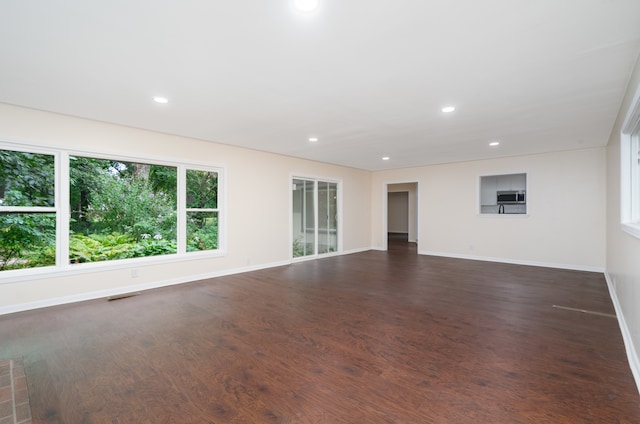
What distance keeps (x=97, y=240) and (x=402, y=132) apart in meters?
4.81

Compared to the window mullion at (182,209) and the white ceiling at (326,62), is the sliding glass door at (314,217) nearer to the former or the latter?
the window mullion at (182,209)

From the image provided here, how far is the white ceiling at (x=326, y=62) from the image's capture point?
1.86m

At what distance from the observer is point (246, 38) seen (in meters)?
2.14

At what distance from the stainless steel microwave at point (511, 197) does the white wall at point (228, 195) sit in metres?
3.76

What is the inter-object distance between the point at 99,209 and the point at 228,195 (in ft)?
6.44

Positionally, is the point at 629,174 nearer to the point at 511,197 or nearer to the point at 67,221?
the point at 511,197

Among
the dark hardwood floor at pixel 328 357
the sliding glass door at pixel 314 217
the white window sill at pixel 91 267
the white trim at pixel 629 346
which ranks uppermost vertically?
the sliding glass door at pixel 314 217

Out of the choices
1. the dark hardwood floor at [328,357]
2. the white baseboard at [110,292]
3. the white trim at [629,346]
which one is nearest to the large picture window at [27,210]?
the white baseboard at [110,292]

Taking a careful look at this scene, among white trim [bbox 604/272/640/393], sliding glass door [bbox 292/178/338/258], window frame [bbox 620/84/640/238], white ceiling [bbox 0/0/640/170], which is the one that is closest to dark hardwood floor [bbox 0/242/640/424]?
white trim [bbox 604/272/640/393]

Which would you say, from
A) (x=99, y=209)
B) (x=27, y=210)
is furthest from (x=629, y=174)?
(x=27, y=210)

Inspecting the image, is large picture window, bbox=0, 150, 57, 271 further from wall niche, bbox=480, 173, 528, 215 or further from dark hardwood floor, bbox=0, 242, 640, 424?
wall niche, bbox=480, 173, 528, 215

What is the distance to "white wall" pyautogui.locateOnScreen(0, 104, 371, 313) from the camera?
3621 mm

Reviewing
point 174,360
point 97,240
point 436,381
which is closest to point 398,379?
point 436,381

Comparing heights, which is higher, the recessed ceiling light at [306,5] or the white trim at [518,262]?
the recessed ceiling light at [306,5]
